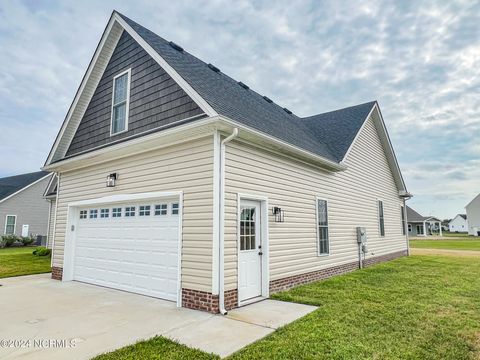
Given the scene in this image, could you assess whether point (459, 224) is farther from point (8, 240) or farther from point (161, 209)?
point (8, 240)

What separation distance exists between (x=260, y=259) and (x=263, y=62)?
10780 mm

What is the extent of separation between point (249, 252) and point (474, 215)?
6203 centimetres

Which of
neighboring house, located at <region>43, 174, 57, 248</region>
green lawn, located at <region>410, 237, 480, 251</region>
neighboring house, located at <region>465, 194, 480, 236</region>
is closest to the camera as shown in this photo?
neighboring house, located at <region>43, 174, 57, 248</region>

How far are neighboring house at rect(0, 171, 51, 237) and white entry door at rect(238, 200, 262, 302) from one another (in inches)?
976

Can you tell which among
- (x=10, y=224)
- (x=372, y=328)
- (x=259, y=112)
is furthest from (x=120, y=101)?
(x=10, y=224)

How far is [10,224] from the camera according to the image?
23594mm

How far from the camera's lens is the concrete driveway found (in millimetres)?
3855

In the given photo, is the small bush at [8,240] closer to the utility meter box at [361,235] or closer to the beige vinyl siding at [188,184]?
the beige vinyl siding at [188,184]

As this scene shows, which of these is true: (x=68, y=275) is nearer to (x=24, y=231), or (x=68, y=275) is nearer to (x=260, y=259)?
(x=260, y=259)

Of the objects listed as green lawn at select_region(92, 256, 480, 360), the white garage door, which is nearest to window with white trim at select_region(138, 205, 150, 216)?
the white garage door

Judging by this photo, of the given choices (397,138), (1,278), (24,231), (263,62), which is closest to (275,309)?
(1,278)

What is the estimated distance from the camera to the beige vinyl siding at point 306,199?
6.04m

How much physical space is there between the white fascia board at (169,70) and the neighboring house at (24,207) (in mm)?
22280

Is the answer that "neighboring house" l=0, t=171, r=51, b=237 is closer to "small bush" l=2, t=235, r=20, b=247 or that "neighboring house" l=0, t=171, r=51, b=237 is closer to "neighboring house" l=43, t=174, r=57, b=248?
"small bush" l=2, t=235, r=20, b=247
